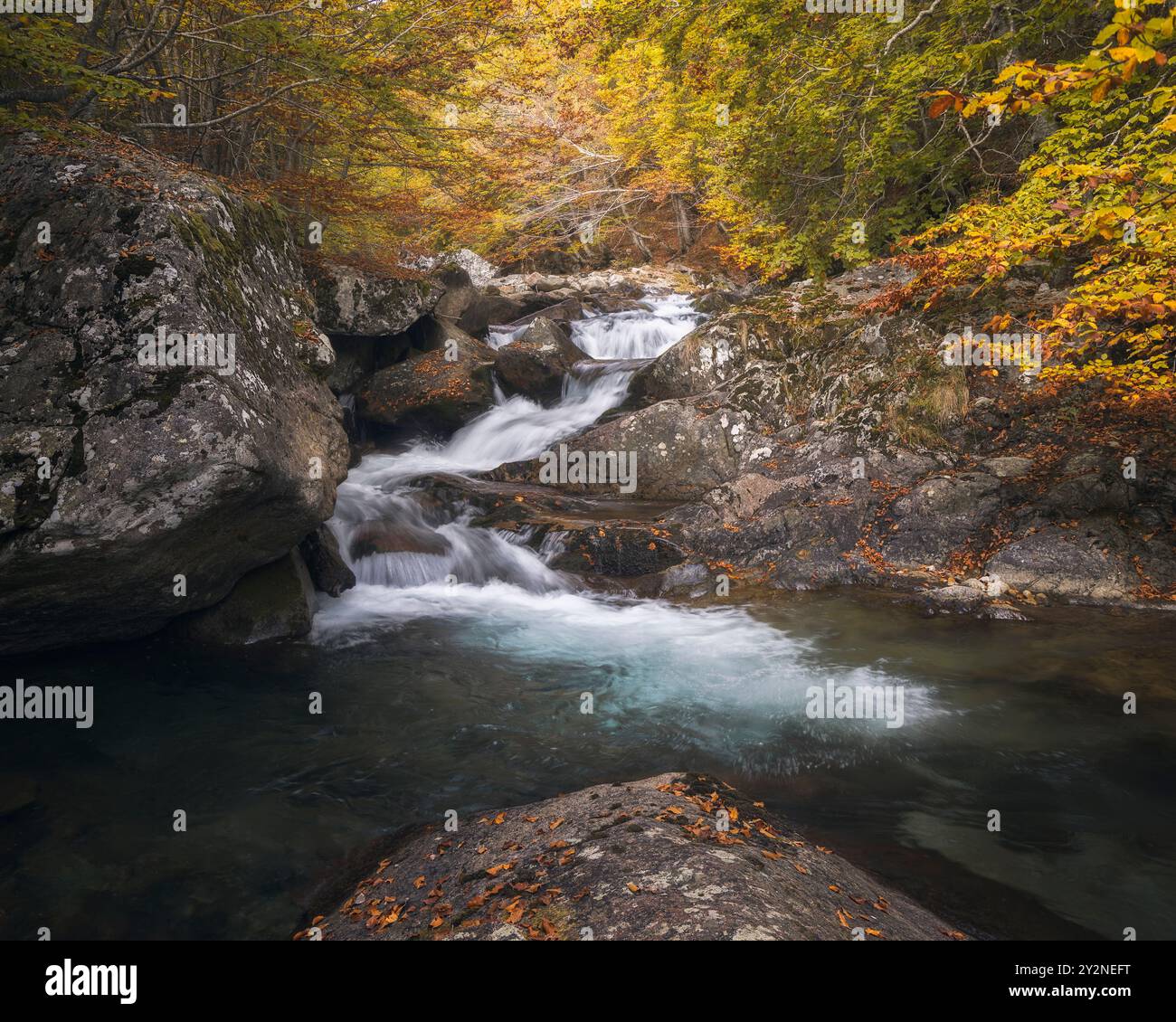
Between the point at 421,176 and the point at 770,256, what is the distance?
476 inches

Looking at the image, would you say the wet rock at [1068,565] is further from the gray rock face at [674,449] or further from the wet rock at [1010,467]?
the gray rock face at [674,449]

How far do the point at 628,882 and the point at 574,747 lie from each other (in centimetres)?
297

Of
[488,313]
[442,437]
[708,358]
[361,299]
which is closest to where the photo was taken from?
[361,299]

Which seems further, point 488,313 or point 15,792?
point 488,313

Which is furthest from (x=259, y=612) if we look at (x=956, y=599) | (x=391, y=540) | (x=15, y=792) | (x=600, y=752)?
(x=956, y=599)

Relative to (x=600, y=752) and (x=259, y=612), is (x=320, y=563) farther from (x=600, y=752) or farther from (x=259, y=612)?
(x=600, y=752)

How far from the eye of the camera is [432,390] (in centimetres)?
1404

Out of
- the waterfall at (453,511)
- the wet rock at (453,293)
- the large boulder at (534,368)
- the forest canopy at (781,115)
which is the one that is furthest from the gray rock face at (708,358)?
the wet rock at (453,293)

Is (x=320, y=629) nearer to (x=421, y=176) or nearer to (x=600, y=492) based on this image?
Result: (x=600, y=492)

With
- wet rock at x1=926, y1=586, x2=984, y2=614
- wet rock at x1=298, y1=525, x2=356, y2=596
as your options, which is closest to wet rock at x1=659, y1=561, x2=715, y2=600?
wet rock at x1=926, y1=586, x2=984, y2=614

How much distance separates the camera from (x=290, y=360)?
25.4 feet

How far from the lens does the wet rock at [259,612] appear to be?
783 cm

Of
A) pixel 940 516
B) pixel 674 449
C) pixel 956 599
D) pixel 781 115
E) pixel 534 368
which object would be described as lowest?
pixel 956 599
